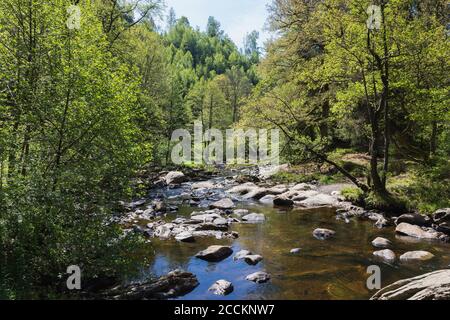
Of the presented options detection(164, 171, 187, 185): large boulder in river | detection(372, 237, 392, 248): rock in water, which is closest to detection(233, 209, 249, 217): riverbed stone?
detection(372, 237, 392, 248): rock in water

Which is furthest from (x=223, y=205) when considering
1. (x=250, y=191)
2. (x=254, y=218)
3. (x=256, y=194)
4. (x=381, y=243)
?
(x=381, y=243)

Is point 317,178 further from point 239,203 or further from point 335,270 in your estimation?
point 335,270

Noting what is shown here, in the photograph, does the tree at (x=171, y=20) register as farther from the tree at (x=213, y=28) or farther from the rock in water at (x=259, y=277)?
the rock in water at (x=259, y=277)

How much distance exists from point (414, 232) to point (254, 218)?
6577 millimetres

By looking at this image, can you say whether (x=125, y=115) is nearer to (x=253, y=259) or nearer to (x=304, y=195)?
(x=253, y=259)

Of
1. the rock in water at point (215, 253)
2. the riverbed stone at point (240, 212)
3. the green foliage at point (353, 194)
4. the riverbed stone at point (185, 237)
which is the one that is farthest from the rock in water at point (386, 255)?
the riverbed stone at point (240, 212)

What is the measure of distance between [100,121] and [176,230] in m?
6.68

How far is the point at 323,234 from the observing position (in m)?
14.3

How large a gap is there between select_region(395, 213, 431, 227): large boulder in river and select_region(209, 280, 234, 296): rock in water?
9.04 meters

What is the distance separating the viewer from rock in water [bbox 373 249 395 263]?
11596mm

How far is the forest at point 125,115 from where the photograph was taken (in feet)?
27.6

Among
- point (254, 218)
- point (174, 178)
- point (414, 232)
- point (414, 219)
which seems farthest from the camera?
point (174, 178)

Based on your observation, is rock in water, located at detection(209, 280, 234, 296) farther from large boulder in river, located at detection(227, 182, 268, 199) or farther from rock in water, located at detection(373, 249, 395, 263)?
large boulder in river, located at detection(227, 182, 268, 199)

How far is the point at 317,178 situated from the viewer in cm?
2605
